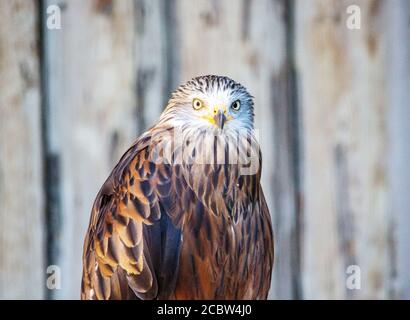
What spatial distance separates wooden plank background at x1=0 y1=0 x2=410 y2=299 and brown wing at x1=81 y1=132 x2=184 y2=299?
0.20 m

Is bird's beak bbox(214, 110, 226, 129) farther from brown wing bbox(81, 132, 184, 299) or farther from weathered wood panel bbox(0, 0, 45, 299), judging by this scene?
weathered wood panel bbox(0, 0, 45, 299)

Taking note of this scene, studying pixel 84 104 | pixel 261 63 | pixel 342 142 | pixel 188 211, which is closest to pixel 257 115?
pixel 261 63

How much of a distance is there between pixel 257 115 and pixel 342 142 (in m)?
0.25

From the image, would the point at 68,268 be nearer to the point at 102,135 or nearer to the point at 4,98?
the point at 102,135

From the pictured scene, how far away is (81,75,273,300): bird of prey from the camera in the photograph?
5.64 feet

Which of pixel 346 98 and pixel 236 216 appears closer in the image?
pixel 236 216

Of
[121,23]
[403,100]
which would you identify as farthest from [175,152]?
[403,100]

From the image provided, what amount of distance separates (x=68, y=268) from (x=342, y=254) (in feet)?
2.55

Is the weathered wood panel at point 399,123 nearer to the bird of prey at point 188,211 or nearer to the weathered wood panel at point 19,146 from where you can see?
the bird of prey at point 188,211

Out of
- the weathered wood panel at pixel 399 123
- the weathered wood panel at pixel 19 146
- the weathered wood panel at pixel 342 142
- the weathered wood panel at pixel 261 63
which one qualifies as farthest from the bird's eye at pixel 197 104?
the weathered wood panel at pixel 399 123

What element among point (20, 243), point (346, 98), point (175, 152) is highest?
point (346, 98)

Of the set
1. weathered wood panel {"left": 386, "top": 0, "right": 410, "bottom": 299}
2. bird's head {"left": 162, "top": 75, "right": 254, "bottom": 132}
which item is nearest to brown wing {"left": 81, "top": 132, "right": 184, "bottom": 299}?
bird's head {"left": 162, "top": 75, "right": 254, "bottom": 132}
